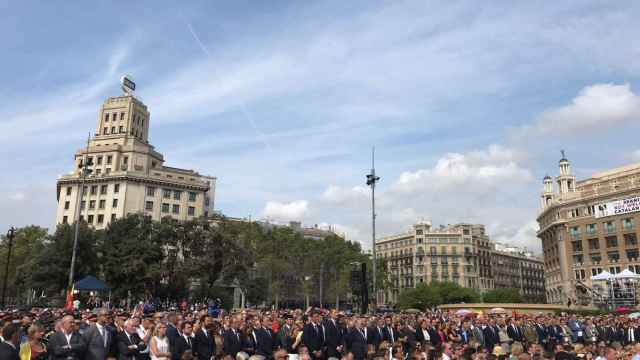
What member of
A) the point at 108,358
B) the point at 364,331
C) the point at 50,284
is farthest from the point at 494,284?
the point at 108,358

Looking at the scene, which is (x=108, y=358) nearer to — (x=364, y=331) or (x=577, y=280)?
(x=364, y=331)

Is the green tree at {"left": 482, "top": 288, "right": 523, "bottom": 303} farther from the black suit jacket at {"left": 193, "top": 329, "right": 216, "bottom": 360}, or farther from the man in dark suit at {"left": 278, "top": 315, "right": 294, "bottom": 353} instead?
the black suit jacket at {"left": 193, "top": 329, "right": 216, "bottom": 360}

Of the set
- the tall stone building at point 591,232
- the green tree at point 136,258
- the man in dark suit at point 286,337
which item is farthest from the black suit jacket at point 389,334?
the tall stone building at point 591,232

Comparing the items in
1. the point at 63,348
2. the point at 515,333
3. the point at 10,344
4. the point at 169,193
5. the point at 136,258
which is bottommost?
the point at 515,333

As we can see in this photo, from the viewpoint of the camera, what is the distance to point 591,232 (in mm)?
80750

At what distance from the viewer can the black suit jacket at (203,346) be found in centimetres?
1251

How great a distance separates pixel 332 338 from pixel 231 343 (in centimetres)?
345

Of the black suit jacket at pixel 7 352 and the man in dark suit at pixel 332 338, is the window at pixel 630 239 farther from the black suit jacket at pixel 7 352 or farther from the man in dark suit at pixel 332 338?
the black suit jacket at pixel 7 352

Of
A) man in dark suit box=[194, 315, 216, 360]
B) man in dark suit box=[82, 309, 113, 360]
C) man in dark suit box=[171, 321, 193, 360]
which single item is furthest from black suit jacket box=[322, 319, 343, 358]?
man in dark suit box=[82, 309, 113, 360]

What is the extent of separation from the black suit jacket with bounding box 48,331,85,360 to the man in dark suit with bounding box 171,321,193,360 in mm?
2457

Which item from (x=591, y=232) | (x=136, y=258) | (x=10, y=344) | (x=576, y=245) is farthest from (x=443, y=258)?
(x=10, y=344)

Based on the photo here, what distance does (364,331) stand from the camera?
54.0ft

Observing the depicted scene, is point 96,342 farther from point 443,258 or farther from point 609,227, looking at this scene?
point 443,258

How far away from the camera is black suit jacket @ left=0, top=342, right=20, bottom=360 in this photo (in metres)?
7.53
